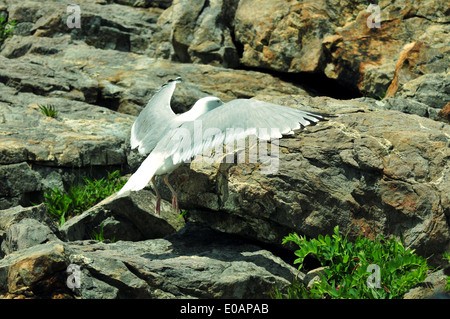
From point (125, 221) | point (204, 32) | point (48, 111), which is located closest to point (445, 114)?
point (125, 221)

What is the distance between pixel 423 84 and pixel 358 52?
1.45m

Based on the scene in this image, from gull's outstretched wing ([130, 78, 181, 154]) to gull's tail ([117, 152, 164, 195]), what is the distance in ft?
1.46

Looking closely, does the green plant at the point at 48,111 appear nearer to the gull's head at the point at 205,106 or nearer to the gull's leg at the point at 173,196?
the gull's head at the point at 205,106

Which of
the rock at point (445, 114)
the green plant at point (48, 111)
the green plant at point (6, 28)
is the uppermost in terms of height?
the green plant at point (6, 28)

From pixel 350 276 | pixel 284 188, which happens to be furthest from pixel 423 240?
pixel 284 188

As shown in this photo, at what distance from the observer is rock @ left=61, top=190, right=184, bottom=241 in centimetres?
684

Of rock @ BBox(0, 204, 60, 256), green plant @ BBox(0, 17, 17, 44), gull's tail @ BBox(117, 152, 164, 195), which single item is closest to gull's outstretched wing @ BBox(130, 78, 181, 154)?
gull's tail @ BBox(117, 152, 164, 195)

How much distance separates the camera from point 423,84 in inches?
312

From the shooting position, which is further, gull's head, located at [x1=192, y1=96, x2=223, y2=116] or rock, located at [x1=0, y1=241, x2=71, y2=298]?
gull's head, located at [x1=192, y1=96, x2=223, y2=116]

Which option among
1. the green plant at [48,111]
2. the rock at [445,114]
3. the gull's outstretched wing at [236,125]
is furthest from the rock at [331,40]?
the gull's outstretched wing at [236,125]

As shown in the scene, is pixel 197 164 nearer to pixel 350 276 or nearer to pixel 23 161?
pixel 350 276

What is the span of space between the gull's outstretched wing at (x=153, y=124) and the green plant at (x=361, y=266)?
5.81 feet

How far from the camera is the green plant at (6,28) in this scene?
11719mm

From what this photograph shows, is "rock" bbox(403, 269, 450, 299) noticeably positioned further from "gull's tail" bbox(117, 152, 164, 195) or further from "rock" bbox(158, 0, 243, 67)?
"rock" bbox(158, 0, 243, 67)
